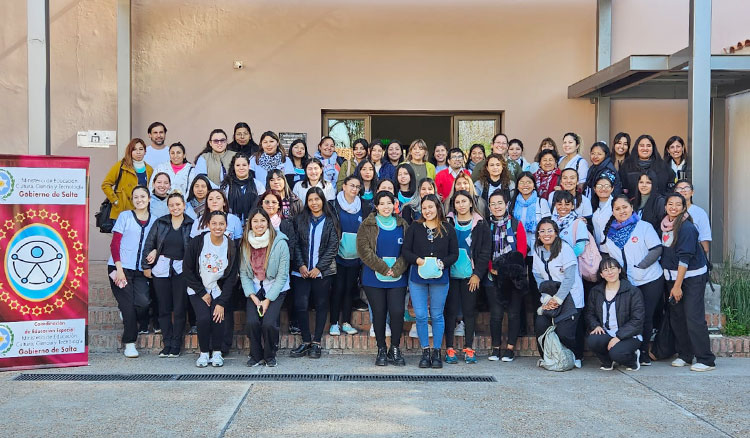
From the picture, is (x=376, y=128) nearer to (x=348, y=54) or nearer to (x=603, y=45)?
(x=348, y=54)

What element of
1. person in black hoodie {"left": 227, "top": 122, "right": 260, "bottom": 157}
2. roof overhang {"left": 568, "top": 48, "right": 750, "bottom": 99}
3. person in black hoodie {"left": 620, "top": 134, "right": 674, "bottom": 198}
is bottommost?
person in black hoodie {"left": 620, "top": 134, "right": 674, "bottom": 198}

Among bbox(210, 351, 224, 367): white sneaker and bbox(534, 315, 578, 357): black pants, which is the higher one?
bbox(534, 315, 578, 357): black pants

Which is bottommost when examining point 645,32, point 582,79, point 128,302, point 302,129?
point 128,302

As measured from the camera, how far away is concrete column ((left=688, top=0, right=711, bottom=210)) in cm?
751

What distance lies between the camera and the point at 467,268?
6.92 metres

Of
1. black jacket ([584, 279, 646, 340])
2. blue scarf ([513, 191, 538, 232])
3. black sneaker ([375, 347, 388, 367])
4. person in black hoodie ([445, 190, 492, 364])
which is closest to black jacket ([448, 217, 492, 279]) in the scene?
person in black hoodie ([445, 190, 492, 364])

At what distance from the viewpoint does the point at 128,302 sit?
7066 millimetres

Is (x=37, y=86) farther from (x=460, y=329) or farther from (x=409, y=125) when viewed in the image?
(x=409, y=125)

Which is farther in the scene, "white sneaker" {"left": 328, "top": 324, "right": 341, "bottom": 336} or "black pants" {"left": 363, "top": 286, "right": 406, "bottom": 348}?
"white sneaker" {"left": 328, "top": 324, "right": 341, "bottom": 336}

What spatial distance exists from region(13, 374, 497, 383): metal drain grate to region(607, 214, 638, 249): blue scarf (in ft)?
6.02

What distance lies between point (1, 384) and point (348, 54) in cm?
658

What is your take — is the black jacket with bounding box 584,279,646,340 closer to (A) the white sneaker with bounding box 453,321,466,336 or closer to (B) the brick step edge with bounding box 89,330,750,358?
(B) the brick step edge with bounding box 89,330,750,358

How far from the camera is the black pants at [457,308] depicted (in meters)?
6.98

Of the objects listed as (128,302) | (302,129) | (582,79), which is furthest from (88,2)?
(582,79)
